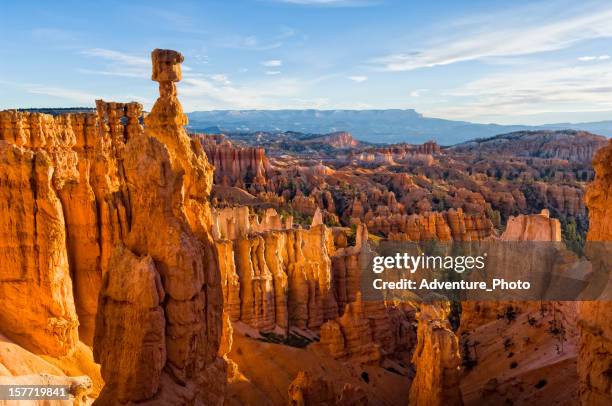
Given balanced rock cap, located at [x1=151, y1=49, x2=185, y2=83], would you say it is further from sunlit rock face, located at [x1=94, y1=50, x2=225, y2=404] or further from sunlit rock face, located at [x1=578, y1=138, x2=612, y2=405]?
sunlit rock face, located at [x1=578, y1=138, x2=612, y2=405]

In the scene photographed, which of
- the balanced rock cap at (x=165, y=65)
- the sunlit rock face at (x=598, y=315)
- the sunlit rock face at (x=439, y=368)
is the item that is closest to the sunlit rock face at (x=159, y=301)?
the balanced rock cap at (x=165, y=65)

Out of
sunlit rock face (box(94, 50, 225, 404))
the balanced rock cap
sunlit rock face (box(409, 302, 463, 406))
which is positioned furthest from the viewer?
sunlit rock face (box(409, 302, 463, 406))

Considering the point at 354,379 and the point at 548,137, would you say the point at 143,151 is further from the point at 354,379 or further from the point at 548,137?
the point at 548,137

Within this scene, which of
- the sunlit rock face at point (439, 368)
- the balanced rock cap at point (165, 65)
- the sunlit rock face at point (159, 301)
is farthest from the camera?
the sunlit rock face at point (439, 368)

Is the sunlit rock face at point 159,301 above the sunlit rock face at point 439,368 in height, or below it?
above

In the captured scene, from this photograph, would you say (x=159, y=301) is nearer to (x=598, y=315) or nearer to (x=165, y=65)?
(x=165, y=65)

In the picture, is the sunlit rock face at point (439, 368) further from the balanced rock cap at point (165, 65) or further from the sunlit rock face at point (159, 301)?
the balanced rock cap at point (165, 65)

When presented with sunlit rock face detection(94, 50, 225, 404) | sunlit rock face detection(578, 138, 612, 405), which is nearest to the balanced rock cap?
sunlit rock face detection(94, 50, 225, 404)

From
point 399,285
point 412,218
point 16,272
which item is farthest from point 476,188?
point 16,272

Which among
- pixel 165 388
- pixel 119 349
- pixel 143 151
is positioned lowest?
pixel 165 388
